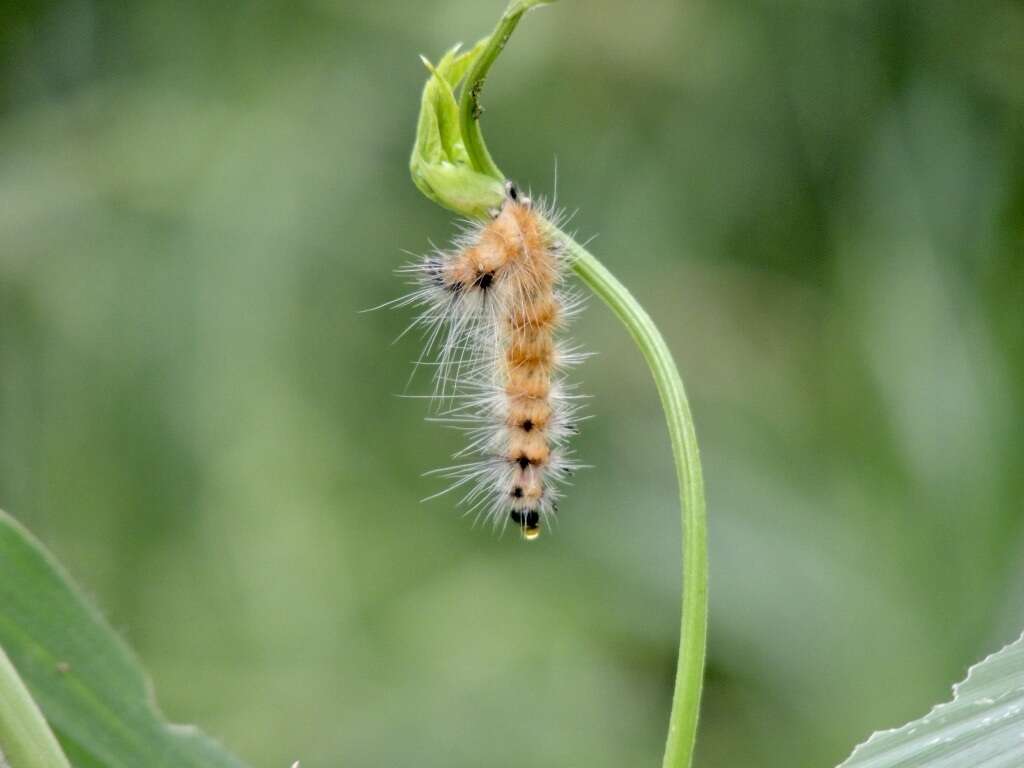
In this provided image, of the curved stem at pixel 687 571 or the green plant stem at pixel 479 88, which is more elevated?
the green plant stem at pixel 479 88

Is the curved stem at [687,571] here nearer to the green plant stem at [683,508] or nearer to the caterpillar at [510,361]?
the green plant stem at [683,508]

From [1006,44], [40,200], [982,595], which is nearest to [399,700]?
[982,595]

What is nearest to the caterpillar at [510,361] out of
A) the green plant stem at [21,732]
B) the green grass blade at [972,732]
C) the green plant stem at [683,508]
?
the green plant stem at [683,508]

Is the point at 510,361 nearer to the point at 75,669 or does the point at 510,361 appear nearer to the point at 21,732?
the point at 75,669

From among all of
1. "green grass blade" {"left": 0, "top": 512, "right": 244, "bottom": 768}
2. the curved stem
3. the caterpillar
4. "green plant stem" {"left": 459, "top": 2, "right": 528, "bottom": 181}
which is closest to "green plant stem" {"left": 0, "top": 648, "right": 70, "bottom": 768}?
"green grass blade" {"left": 0, "top": 512, "right": 244, "bottom": 768}

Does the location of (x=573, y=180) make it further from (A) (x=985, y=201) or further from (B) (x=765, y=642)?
(B) (x=765, y=642)

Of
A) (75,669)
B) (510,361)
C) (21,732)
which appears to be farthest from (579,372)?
(21,732)
